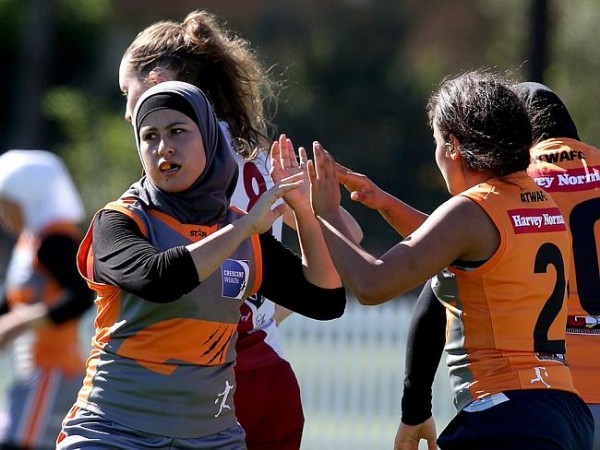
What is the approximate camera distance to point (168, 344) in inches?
143

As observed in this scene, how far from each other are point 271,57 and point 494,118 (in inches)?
859

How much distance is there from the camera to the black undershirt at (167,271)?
11.4 ft

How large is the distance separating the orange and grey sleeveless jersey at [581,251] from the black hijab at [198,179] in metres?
1.06

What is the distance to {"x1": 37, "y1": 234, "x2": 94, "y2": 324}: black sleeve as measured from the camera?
648 cm

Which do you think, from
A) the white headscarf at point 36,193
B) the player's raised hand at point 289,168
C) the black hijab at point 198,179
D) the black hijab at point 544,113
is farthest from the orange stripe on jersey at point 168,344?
the white headscarf at point 36,193

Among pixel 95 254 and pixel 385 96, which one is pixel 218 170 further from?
pixel 385 96

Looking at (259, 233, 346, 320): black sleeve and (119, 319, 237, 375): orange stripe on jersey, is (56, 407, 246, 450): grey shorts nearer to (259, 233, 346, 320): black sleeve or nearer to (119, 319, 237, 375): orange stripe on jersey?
(119, 319, 237, 375): orange stripe on jersey

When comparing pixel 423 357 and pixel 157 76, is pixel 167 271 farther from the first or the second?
pixel 423 357

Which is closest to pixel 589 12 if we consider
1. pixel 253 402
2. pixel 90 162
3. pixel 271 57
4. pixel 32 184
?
pixel 271 57

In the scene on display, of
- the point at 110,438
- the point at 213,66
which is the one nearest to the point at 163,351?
the point at 110,438

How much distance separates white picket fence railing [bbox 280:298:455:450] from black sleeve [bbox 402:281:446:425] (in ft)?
24.8

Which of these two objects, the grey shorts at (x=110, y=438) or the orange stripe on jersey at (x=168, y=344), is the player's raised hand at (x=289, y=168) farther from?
the grey shorts at (x=110, y=438)

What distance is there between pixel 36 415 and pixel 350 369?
569 centimetres

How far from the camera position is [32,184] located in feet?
22.1
